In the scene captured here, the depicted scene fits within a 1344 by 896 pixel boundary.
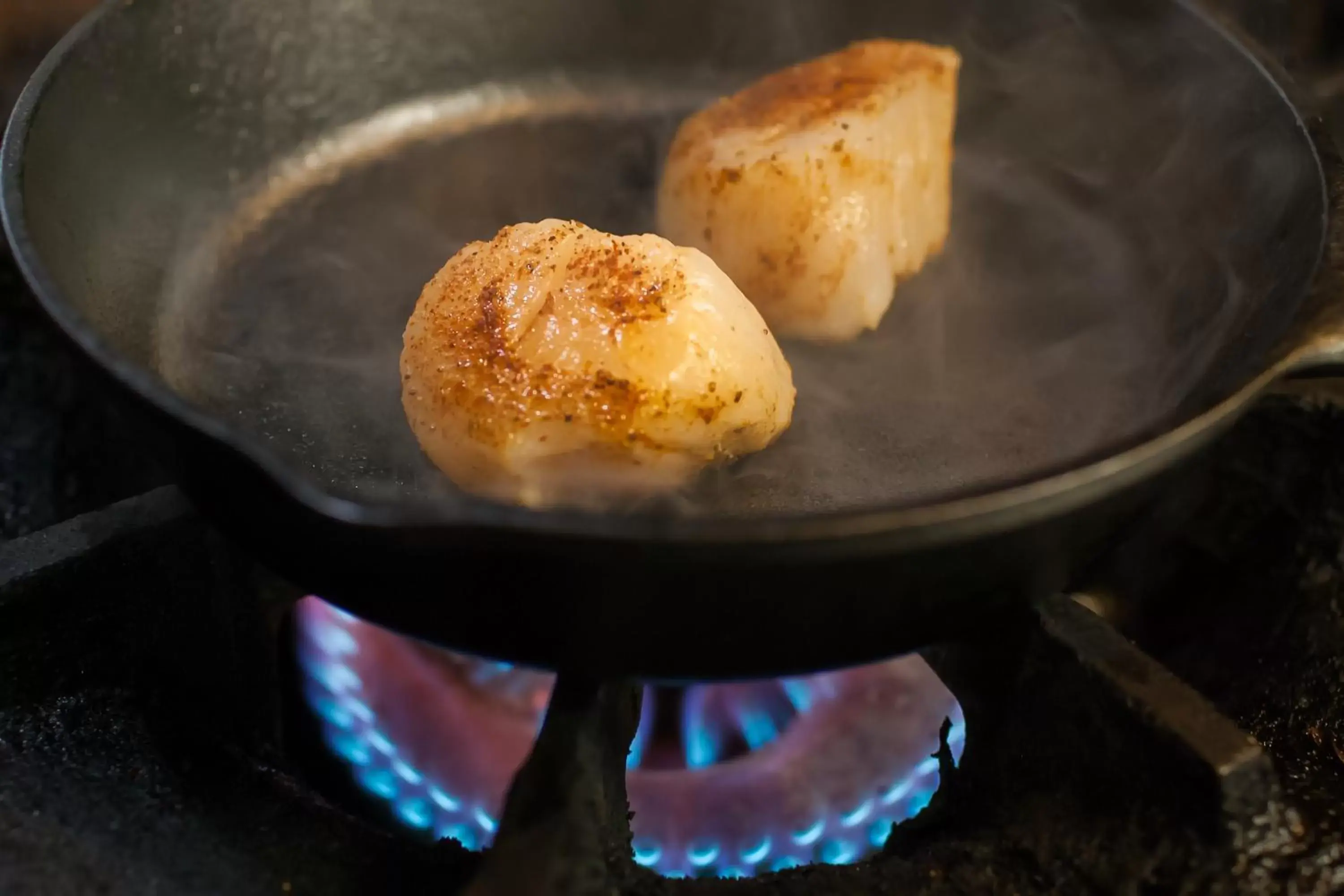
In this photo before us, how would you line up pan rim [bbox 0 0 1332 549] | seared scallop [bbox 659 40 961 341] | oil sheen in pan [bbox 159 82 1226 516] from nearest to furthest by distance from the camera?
1. pan rim [bbox 0 0 1332 549]
2. oil sheen in pan [bbox 159 82 1226 516]
3. seared scallop [bbox 659 40 961 341]

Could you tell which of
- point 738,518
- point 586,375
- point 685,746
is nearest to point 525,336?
point 586,375

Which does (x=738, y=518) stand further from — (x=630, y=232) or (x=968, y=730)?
(x=630, y=232)

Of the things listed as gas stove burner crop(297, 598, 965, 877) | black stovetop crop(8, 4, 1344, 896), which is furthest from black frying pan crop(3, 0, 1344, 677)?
gas stove burner crop(297, 598, 965, 877)

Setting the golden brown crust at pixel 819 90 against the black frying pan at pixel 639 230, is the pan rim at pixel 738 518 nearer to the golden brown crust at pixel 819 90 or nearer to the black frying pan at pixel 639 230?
the black frying pan at pixel 639 230

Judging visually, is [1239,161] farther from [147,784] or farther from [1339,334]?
[147,784]

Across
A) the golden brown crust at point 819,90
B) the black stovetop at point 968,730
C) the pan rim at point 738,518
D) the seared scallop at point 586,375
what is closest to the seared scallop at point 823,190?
the golden brown crust at point 819,90

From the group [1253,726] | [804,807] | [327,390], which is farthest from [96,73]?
[1253,726]

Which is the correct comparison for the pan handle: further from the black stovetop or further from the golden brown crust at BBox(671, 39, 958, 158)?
the golden brown crust at BBox(671, 39, 958, 158)
